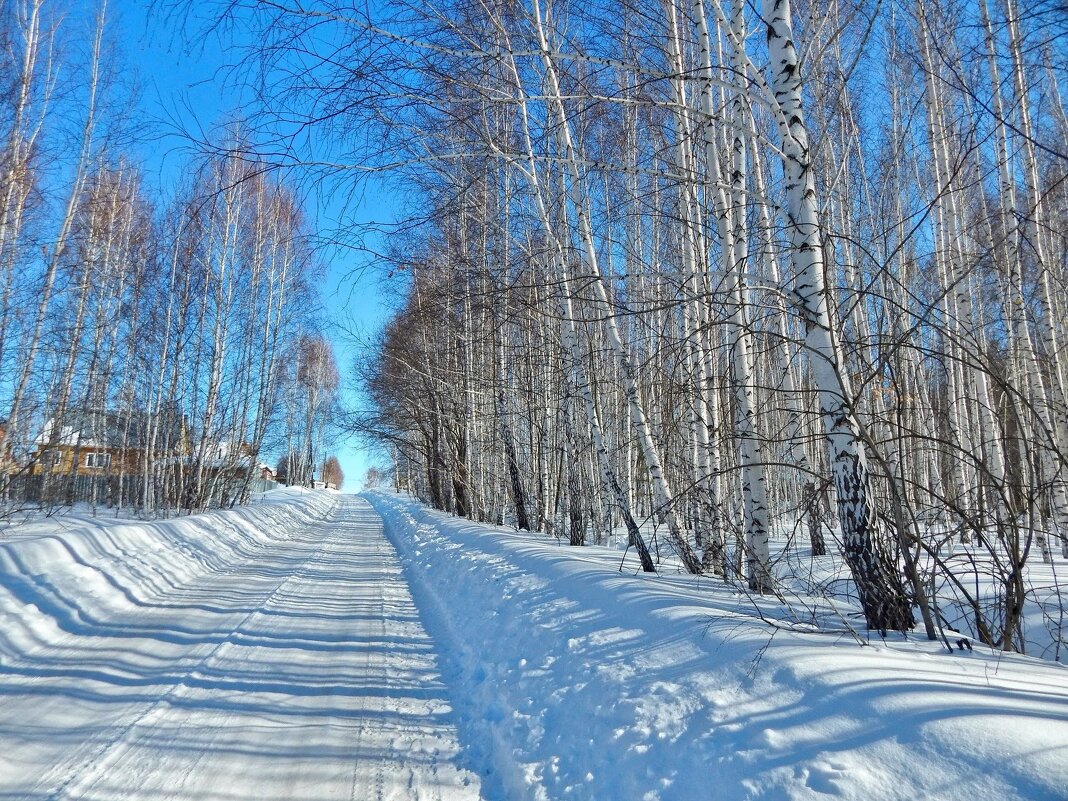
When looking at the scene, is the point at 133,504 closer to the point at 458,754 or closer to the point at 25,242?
the point at 25,242

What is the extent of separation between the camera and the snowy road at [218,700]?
3.11 m

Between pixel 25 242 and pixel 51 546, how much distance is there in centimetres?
644

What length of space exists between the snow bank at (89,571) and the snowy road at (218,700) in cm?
4

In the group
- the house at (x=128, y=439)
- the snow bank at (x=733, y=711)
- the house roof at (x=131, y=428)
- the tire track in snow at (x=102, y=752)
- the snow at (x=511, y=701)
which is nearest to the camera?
the snow bank at (x=733, y=711)

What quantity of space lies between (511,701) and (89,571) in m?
6.05

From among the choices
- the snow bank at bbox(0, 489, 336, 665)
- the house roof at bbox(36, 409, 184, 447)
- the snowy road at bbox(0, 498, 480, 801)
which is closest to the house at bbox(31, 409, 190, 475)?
the house roof at bbox(36, 409, 184, 447)

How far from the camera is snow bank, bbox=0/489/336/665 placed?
561cm

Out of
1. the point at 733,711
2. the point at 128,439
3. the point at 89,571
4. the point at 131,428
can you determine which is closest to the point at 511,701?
the point at 733,711

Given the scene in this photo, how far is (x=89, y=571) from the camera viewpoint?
7238 mm

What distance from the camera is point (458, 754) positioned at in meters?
3.54

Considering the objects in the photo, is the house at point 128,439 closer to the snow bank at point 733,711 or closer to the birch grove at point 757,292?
the birch grove at point 757,292

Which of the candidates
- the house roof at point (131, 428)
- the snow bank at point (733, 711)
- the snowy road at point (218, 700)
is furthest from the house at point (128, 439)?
the snow bank at point (733, 711)

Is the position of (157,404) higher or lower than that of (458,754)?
higher

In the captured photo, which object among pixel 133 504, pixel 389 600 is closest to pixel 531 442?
pixel 389 600
